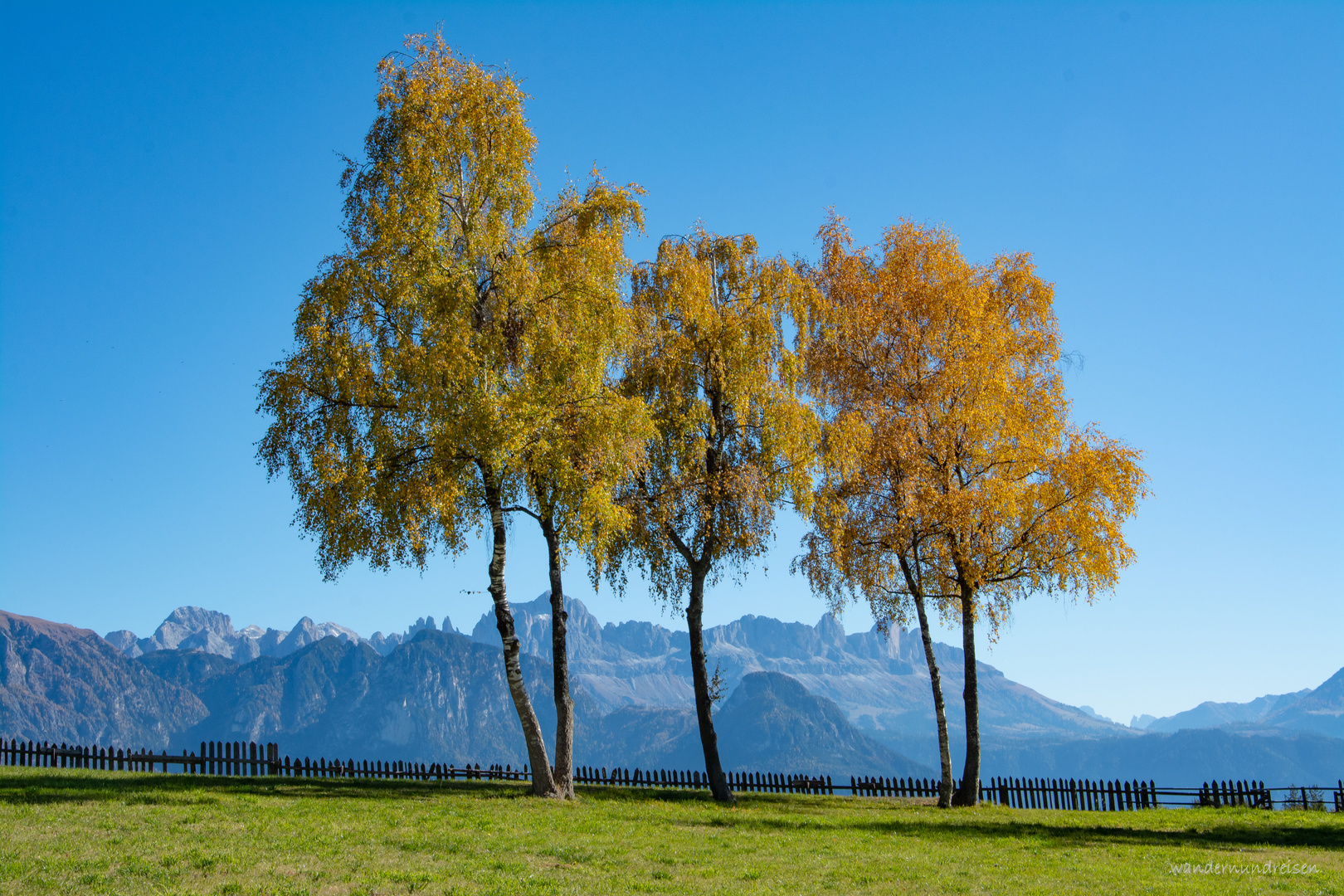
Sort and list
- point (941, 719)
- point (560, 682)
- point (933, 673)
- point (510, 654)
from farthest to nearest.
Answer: point (933, 673) < point (941, 719) < point (560, 682) < point (510, 654)

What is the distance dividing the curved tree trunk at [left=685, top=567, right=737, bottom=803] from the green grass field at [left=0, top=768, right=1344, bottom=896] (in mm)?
2278

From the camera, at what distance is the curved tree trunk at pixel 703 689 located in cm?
2362

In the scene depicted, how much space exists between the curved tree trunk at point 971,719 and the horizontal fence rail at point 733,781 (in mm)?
1933

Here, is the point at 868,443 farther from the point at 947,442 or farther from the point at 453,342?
the point at 453,342

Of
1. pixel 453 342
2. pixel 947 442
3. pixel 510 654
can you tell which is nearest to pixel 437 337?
pixel 453 342

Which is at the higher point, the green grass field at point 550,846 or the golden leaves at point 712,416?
the golden leaves at point 712,416

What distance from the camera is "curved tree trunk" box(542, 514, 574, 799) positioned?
68.9ft

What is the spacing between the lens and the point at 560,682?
22812 mm

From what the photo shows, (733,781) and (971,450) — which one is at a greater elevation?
(971,450)

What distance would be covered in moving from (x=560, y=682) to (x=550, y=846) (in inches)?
370

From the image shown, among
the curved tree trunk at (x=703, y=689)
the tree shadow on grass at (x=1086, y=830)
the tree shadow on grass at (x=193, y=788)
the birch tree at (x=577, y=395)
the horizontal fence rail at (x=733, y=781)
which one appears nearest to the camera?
the tree shadow on grass at (x=193, y=788)

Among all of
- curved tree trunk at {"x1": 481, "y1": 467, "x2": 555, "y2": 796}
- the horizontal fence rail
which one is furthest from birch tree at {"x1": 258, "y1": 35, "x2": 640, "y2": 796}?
the horizontal fence rail

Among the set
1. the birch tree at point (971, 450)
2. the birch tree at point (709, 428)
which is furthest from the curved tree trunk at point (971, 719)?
the birch tree at point (709, 428)

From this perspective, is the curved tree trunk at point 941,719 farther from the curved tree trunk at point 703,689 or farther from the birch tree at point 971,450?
the curved tree trunk at point 703,689
